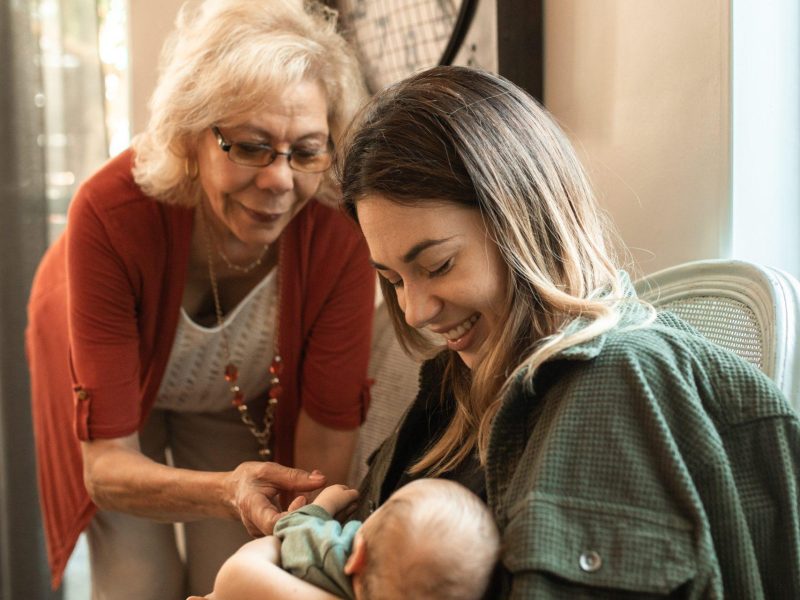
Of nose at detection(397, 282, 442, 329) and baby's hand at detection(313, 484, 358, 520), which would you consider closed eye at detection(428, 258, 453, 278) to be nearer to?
nose at detection(397, 282, 442, 329)

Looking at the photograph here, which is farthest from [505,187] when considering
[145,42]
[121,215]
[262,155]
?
[145,42]

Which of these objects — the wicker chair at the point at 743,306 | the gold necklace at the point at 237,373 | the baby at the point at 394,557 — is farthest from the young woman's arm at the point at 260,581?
the gold necklace at the point at 237,373

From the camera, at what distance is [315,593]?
1.15 meters

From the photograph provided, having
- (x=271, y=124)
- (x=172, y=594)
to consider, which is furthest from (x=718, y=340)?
(x=172, y=594)

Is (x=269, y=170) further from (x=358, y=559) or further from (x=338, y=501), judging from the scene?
(x=358, y=559)

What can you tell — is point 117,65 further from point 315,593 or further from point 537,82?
point 315,593

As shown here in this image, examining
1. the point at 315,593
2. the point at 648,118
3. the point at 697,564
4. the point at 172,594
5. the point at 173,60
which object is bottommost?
the point at 172,594

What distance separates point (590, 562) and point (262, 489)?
65cm

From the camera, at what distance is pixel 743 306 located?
4.54 feet

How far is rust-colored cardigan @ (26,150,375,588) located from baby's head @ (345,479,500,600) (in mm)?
875

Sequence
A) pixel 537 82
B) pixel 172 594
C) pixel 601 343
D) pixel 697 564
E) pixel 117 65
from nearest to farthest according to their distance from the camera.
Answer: pixel 697 564, pixel 601 343, pixel 537 82, pixel 172 594, pixel 117 65

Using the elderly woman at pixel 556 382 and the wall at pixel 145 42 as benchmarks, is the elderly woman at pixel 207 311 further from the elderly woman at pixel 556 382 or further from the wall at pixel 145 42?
the wall at pixel 145 42

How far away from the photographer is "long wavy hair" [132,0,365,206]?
1.69 metres

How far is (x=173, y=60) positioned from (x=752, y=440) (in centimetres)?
129
